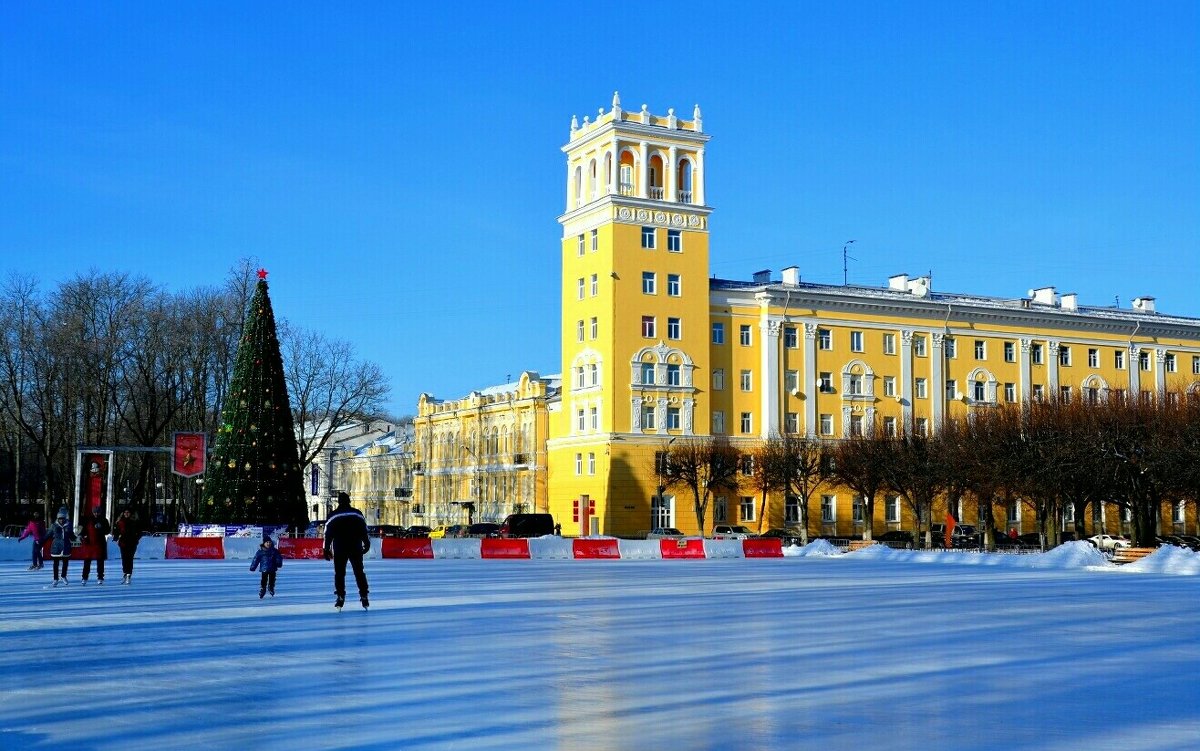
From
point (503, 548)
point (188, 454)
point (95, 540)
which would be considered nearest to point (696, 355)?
point (503, 548)

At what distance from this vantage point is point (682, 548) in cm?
4928

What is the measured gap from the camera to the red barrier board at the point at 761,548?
164 ft

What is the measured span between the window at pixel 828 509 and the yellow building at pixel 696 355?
0.12m

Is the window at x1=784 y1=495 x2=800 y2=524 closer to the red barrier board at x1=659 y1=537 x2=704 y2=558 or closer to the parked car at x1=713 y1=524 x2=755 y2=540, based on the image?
the parked car at x1=713 y1=524 x2=755 y2=540

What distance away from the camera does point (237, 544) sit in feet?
150

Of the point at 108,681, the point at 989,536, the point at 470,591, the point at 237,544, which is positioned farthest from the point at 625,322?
the point at 108,681

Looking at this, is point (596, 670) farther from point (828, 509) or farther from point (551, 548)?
point (828, 509)

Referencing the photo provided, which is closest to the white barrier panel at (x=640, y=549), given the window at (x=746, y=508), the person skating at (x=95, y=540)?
the person skating at (x=95, y=540)

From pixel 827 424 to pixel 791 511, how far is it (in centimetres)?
647

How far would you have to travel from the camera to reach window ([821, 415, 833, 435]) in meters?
81.5

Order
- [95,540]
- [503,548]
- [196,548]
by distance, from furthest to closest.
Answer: [503,548], [196,548], [95,540]

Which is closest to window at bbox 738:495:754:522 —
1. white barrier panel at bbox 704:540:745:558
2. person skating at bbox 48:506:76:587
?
white barrier panel at bbox 704:540:745:558

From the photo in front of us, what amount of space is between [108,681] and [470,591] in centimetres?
1447

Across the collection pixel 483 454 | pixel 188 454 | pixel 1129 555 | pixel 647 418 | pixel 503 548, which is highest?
pixel 647 418
